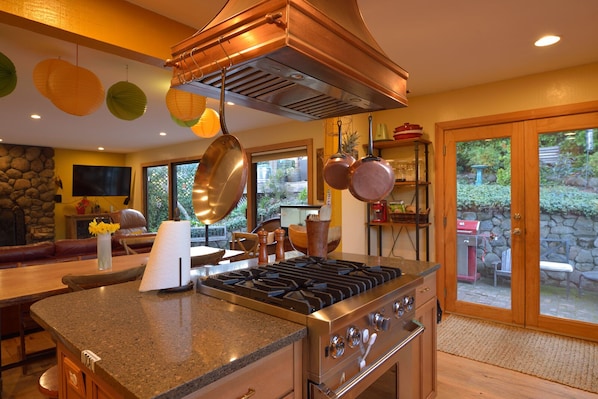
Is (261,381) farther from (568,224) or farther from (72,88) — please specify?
(568,224)

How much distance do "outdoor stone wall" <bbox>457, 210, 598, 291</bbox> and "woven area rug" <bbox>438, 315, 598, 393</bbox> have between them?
53 centimetres

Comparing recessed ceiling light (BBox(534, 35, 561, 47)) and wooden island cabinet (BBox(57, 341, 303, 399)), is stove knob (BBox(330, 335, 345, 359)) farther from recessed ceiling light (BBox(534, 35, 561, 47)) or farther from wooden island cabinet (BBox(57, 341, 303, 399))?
recessed ceiling light (BBox(534, 35, 561, 47))

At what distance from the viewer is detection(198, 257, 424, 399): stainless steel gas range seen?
3.43 ft

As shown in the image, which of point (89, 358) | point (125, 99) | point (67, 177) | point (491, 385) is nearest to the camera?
point (89, 358)

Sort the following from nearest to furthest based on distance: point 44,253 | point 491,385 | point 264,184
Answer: point 491,385, point 44,253, point 264,184

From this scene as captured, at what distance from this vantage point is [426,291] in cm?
188

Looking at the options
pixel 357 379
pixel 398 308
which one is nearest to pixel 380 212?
pixel 398 308

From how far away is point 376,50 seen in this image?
1255 millimetres

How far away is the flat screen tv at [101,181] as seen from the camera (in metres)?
7.68

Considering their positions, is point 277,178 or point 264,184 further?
point 264,184

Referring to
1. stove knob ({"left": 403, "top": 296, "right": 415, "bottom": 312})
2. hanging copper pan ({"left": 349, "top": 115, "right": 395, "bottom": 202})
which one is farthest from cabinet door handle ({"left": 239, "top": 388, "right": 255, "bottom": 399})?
hanging copper pan ({"left": 349, "top": 115, "right": 395, "bottom": 202})

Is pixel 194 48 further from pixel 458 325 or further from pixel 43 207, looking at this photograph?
pixel 43 207

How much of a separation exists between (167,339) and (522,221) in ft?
11.4

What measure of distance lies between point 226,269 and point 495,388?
2.00m
